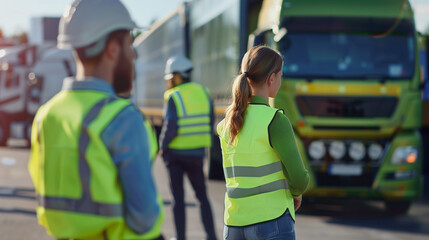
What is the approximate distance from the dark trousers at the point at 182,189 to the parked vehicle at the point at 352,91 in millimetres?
2832

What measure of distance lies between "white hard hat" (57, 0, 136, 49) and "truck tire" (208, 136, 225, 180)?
36.0 feet

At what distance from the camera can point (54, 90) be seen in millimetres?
25281

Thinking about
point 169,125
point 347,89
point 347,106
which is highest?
point 169,125

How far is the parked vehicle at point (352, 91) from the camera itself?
32.8 feet

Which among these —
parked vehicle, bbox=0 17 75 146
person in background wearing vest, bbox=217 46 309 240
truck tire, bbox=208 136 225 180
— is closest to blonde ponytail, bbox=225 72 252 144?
person in background wearing vest, bbox=217 46 309 240

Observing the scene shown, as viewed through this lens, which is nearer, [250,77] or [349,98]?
[250,77]

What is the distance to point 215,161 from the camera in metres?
14.3

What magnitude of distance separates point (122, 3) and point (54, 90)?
23032 millimetres

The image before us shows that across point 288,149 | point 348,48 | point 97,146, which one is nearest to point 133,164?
point 97,146

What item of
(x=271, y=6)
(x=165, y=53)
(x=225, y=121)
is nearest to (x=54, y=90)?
(x=165, y=53)

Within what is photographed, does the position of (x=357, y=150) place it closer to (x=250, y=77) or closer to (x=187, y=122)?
(x=187, y=122)

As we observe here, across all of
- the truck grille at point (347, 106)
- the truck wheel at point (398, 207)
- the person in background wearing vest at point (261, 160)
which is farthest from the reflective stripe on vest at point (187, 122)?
the truck wheel at point (398, 207)

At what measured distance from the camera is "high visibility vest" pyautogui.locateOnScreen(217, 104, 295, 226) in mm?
3754

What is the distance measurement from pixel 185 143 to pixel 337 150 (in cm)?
334
